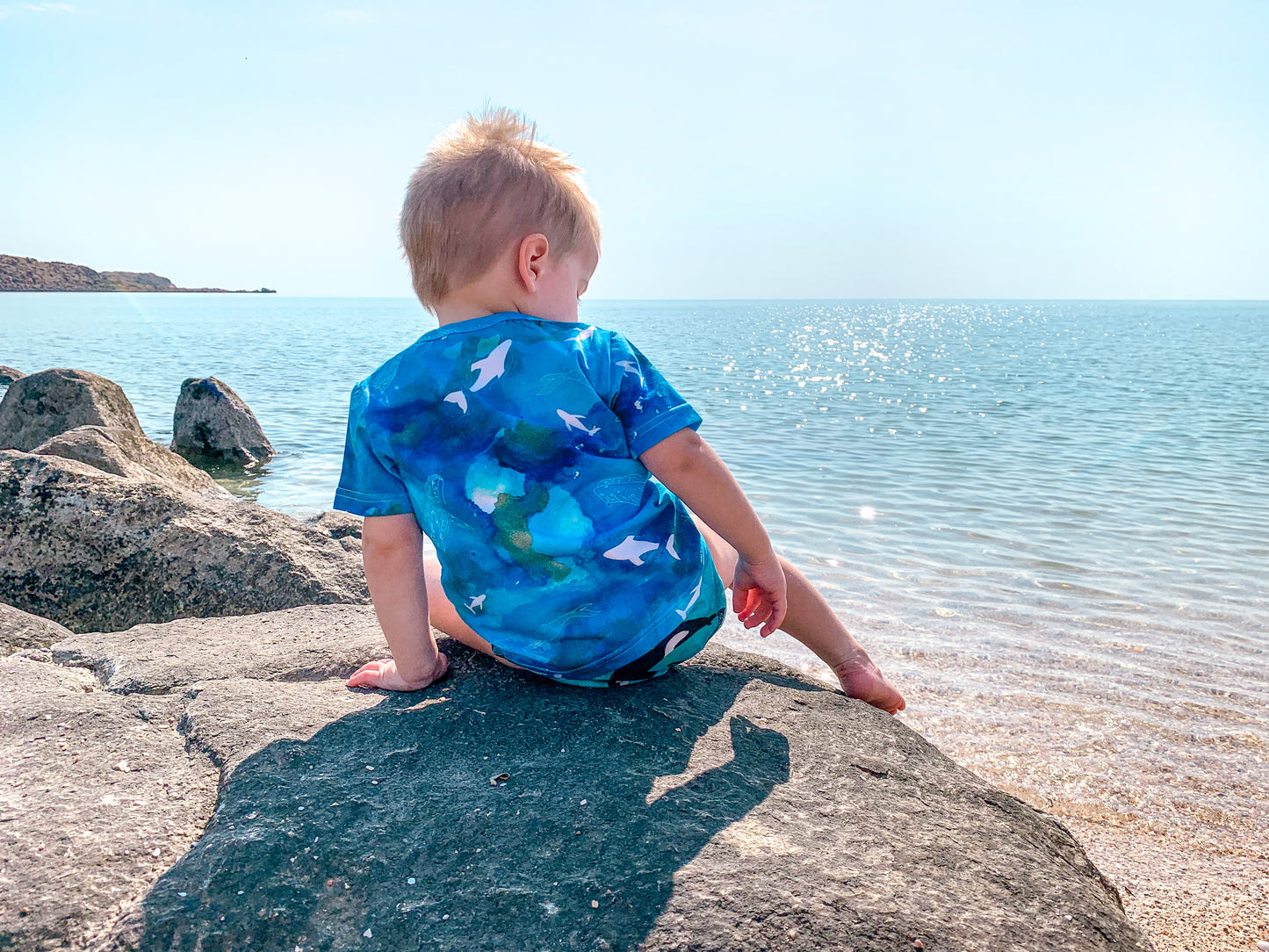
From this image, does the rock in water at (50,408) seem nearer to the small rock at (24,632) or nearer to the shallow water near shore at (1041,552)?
the shallow water near shore at (1041,552)

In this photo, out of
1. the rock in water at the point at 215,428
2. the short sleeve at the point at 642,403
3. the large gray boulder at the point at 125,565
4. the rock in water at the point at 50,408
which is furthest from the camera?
the rock in water at the point at 215,428

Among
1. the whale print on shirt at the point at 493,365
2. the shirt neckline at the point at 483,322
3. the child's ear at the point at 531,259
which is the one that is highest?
the child's ear at the point at 531,259

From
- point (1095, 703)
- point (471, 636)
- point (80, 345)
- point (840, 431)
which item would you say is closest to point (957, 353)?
point (840, 431)

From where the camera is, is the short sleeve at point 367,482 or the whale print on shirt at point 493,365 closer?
the whale print on shirt at point 493,365

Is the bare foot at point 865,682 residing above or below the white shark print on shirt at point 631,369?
below

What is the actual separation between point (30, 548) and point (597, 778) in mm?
2863

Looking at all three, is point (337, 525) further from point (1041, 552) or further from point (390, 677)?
point (1041, 552)

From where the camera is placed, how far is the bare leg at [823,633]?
8.13ft

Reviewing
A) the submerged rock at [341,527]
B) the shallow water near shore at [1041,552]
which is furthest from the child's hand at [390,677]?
the shallow water near shore at [1041,552]

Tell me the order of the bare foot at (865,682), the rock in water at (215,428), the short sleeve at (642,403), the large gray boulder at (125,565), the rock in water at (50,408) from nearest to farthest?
the short sleeve at (642,403), the bare foot at (865,682), the large gray boulder at (125,565), the rock in water at (50,408), the rock in water at (215,428)

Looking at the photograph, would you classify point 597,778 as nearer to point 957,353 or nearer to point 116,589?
point 116,589

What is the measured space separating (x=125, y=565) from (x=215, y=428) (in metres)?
8.53

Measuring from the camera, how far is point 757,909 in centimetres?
142

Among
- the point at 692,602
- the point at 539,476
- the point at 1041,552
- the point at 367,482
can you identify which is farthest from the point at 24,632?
the point at 1041,552
